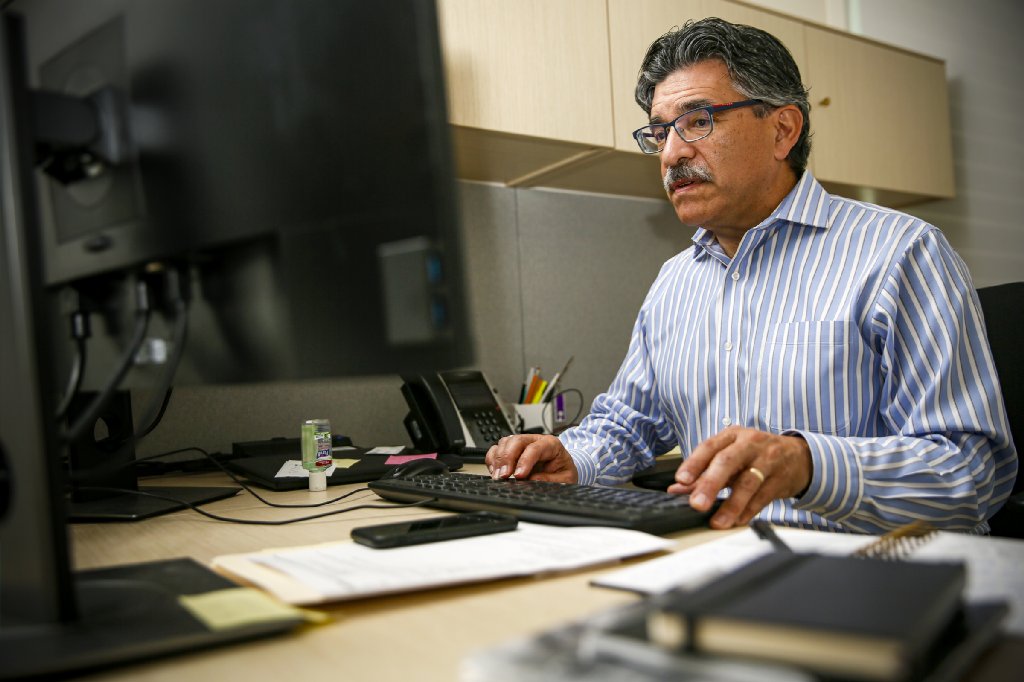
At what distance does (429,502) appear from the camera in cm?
89

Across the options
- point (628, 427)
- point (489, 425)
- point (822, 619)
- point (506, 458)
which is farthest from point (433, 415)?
point (822, 619)

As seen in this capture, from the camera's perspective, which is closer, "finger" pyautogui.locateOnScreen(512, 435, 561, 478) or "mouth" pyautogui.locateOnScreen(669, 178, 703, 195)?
"finger" pyautogui.locateOnScreen(512, 435, 561, 478)

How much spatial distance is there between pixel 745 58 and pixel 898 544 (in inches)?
38.4

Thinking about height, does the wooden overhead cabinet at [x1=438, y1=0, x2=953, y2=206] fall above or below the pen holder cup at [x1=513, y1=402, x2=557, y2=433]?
above

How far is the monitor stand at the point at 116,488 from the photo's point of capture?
922mm

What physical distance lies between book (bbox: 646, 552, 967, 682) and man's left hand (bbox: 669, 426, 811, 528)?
13.5 inches

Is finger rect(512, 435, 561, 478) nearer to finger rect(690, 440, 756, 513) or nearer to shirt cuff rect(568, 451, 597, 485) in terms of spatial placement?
shirt cuff rect(568, 451, 597, 485)

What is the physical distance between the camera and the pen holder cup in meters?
1.72

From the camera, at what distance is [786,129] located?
4.41ft

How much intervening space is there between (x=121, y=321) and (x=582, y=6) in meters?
1.39

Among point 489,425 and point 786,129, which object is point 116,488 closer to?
point 489,425

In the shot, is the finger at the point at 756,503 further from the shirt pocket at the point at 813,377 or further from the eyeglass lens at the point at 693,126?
the eyeglass lens at the point at 693,126

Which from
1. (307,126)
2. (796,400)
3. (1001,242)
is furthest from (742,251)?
(1001,242)

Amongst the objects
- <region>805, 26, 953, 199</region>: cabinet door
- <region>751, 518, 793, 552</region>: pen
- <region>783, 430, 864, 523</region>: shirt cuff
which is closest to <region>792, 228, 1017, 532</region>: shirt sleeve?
<region>783, 430, 864, 523</region>: shirt cuff
